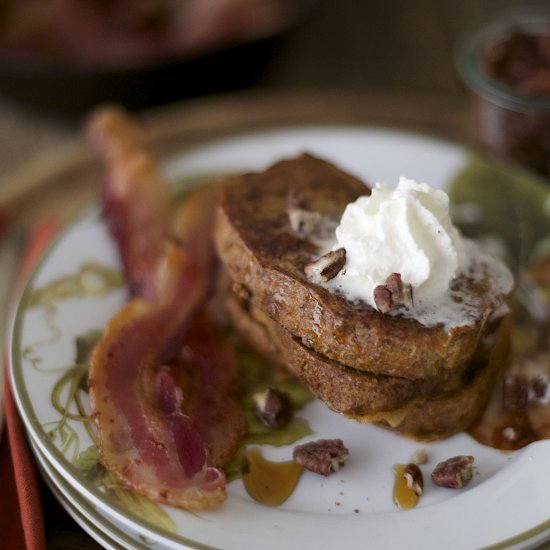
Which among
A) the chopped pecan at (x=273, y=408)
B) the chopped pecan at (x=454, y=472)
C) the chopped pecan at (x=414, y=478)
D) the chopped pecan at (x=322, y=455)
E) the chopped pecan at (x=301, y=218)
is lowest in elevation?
the chopped pecan at (x=414, y=478)

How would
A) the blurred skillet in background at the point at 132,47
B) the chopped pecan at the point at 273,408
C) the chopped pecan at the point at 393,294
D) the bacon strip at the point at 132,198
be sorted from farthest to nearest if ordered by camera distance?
1. the blurred skillet in background at the point at 132,47
2. the bacon strip at the point at 132,198
3. the chopped pecan at the point at 273,408
4. the chopped pecan at the point at 393,294

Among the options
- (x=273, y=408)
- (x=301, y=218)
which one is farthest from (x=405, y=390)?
(x=301, y=218)

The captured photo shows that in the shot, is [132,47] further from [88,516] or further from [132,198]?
[88,516]

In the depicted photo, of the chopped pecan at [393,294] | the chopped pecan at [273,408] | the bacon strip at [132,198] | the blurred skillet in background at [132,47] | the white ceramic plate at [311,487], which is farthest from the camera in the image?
the blurred skillet in background at [132,47]

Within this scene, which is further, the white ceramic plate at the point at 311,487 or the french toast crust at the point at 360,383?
the french toast crust at the point at 360,383

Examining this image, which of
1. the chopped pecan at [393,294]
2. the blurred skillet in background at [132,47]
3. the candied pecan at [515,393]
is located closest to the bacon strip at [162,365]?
the chopped pecan at [393,294]

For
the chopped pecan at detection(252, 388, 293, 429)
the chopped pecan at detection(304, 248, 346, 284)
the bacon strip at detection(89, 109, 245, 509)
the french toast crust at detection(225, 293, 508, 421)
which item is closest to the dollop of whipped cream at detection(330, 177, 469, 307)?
the chopped pecan at detection(304, 248, 346, 284)

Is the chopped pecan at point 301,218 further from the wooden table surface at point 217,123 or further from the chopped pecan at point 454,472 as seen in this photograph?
the wooden table surface at point 217,123
